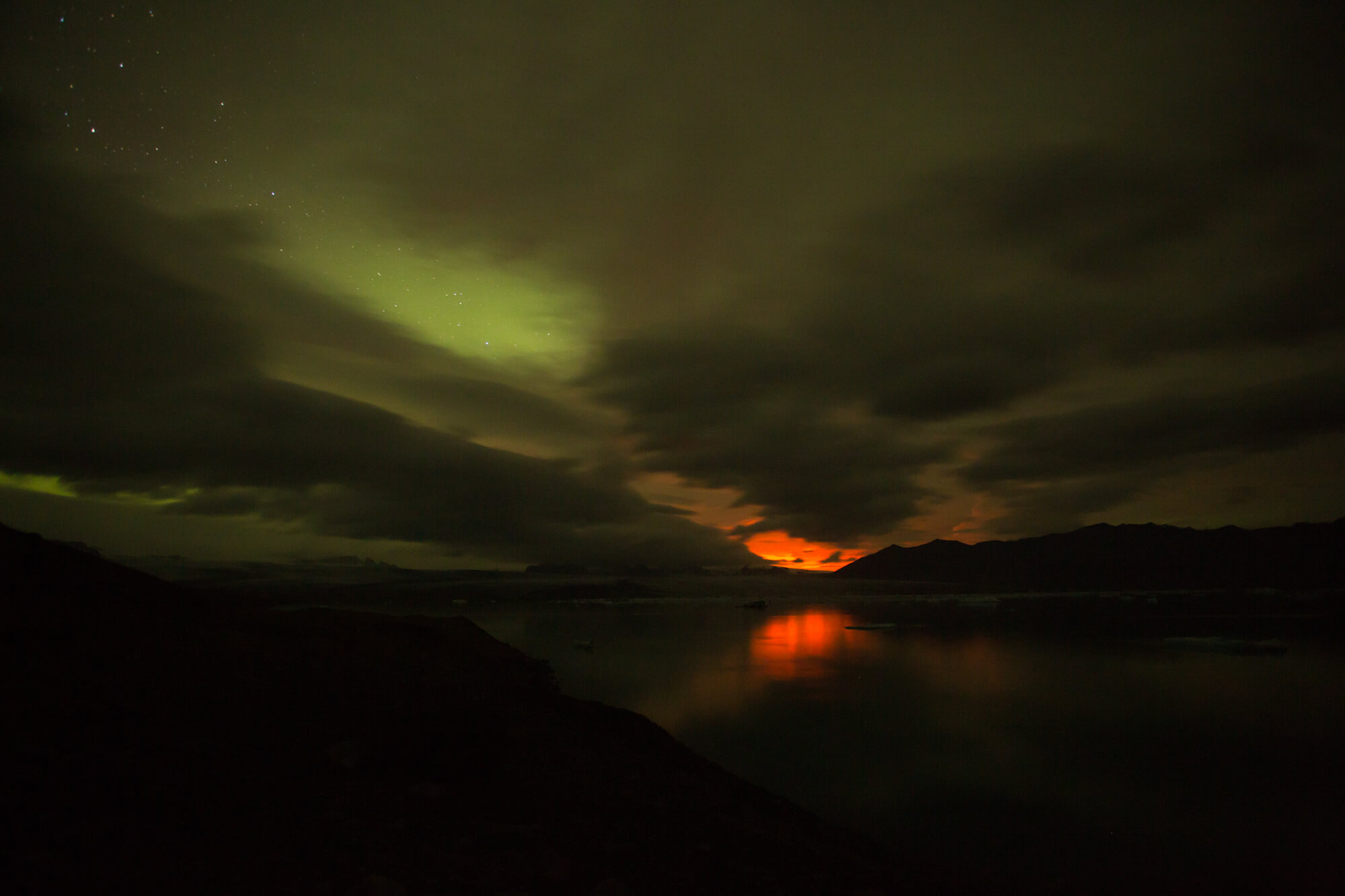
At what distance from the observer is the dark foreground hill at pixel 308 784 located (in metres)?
6.29

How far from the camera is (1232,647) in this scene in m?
40.4

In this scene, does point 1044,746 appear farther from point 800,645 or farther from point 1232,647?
point 800,645

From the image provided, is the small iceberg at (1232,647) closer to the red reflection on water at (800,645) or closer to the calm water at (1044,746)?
the calm water at (1044,746)

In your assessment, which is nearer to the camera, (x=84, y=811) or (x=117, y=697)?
(x=84, y=811)

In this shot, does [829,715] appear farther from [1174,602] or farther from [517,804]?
[1174,602]

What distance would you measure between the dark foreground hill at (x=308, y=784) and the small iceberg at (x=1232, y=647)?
41.8 m

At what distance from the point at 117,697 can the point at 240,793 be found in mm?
2495

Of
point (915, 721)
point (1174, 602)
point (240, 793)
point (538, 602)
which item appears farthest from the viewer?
point (538, 602)

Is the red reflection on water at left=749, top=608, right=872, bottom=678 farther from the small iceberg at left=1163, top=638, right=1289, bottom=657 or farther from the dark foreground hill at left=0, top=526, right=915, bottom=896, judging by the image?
the dark foreground hill at left=0, top=526, right=915, bottom=896

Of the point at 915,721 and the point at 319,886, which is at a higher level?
the point at 319,886

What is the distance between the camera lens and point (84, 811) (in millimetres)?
6301

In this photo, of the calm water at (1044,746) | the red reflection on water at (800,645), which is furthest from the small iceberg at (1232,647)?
the red reflection on water at (800,645)

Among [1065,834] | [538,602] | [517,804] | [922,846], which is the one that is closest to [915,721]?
[1065,834]

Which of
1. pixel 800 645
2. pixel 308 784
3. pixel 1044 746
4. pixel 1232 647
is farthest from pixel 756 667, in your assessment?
pixel 308 784
